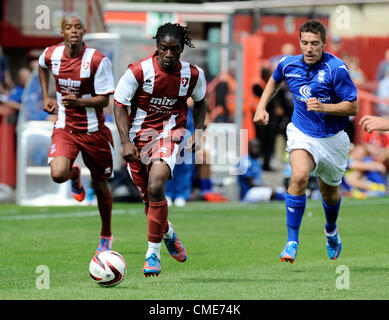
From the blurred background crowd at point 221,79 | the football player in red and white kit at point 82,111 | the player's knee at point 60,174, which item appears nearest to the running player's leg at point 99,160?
the football player in red and white kit at point 82,111

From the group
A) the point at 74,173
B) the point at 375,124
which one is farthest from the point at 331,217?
the point at 74,173

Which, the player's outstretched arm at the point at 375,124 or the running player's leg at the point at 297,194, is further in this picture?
the running player's leg at the point at 297,194

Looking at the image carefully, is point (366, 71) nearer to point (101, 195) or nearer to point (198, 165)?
point (198, 165)

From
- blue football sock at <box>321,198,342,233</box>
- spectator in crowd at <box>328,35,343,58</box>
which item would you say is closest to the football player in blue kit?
blue football sock at <box>321,198,342,233</box>

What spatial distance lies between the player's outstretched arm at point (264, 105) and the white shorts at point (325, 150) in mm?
400

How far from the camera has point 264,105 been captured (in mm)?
9664

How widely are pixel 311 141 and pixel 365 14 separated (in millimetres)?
20988

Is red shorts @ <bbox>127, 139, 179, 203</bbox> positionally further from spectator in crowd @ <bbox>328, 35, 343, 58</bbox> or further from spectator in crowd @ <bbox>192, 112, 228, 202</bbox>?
spectator in crowd @ <bbox>328, 35, 343, 58</bbox>

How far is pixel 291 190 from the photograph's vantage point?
9406mm

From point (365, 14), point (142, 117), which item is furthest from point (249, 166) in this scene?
point (365, 14)

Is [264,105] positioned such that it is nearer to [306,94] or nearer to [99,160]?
[306,94]

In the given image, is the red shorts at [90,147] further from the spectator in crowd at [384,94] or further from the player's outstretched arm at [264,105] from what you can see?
the spectator in crowd at [384,94]

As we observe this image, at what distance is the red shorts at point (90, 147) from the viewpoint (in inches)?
420

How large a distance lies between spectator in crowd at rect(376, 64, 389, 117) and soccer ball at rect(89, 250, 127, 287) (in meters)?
15.6
